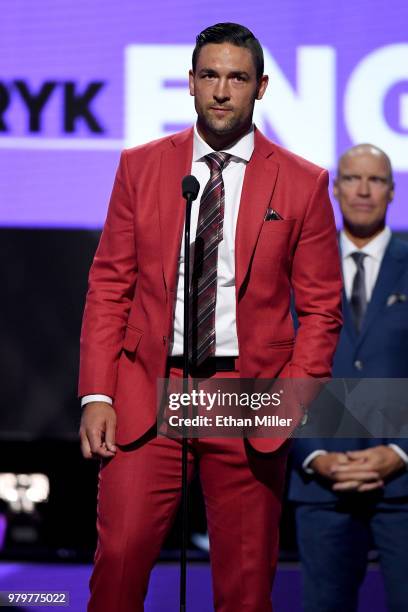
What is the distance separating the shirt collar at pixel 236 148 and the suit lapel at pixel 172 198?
0.01m

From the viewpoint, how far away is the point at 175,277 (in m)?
2.54

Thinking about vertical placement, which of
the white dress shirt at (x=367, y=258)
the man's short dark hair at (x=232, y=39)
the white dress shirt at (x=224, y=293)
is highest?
the man's short dark hair at (x=232, y=39)

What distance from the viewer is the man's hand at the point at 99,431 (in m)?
2.51

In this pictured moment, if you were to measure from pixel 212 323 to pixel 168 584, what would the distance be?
1.83 metres

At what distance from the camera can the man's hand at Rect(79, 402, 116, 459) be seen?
2514mm

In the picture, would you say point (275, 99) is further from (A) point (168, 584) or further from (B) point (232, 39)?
(A) point (168, 584)

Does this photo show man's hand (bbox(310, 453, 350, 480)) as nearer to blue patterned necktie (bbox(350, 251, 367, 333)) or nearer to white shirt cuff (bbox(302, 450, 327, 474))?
white shirt cuff (bbox(302, 450, 327, 474))

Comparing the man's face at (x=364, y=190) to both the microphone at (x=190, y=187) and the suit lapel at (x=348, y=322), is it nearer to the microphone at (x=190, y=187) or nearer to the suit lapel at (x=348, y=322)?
the suit lapel at (x=348, y=322)

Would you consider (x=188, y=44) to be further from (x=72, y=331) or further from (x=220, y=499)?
(x=220, y=499)

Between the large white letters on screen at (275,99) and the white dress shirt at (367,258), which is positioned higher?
the large white letters on screen at (275,99)

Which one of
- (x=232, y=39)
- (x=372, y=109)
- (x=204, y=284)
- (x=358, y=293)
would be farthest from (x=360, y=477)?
(x=372, y=109)

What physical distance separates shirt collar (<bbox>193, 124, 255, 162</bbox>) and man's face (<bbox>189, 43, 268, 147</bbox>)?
65 millimetres

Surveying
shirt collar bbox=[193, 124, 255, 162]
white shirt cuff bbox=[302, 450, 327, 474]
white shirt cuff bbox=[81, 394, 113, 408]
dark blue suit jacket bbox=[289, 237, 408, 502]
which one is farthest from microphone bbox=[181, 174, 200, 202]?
white shirt cuff bbox=[302, 450, 327, 474]

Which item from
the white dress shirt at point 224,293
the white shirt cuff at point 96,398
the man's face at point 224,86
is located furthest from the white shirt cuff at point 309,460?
the man's face at point 224,86
